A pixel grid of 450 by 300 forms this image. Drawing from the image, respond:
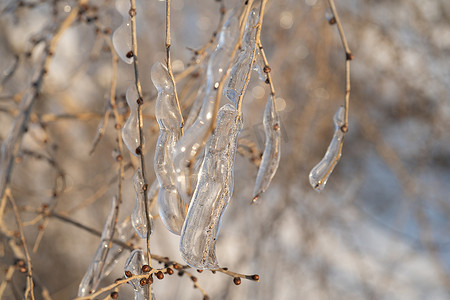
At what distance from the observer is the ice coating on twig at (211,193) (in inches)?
17.3

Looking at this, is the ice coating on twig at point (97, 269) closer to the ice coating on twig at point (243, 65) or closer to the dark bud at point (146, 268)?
the dark bud at point (146, 268)

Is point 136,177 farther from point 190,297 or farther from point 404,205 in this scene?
point 404,205

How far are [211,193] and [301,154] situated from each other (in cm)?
156

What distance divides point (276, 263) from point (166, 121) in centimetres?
164

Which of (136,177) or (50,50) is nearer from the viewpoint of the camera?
(136,177)

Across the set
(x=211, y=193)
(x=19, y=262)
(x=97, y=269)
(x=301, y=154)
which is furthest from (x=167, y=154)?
(x=301, y=154)

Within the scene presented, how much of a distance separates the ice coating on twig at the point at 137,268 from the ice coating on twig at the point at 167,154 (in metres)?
0.10

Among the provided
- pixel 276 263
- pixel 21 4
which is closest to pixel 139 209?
pixel 21 4

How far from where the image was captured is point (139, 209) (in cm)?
56

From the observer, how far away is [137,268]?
1.88ft

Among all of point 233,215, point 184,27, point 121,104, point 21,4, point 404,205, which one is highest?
point 184,27

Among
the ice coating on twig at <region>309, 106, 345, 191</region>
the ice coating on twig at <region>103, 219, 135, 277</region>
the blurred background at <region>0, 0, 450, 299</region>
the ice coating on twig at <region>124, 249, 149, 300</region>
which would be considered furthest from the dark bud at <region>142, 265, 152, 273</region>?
the blurred background at <region>0, 0, 450, 299</region>

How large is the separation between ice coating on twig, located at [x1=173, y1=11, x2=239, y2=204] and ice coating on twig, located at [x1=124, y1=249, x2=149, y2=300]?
154 mm

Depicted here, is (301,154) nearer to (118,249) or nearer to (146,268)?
(118,249)
